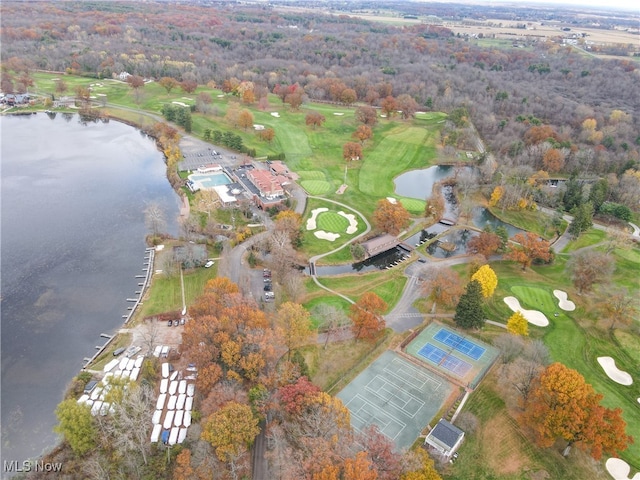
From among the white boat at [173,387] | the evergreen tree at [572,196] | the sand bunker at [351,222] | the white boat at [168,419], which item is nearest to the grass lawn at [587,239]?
the evergreen tree at [572,196]

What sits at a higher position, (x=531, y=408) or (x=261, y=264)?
(x=531, y=408)

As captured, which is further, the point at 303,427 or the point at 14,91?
the point at 14,91

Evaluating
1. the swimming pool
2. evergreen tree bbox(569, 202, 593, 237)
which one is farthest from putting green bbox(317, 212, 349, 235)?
evergreen tree bbox(569, 202, 593, 237)

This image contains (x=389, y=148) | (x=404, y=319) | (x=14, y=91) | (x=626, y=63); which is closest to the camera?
(x=404, y=319)

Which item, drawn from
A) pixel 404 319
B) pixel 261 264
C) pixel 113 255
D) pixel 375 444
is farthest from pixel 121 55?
pixel 375 444

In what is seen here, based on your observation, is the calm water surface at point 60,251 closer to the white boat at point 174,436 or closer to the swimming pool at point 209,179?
the swimming pool at point 209,179

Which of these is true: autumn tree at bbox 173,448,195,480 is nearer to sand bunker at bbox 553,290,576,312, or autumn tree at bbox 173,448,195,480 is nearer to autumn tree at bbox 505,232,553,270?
sand bunker at bbox 553,290,576,312

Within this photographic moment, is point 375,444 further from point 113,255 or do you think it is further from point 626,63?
point 626,63

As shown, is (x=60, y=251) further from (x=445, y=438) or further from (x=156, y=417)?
(x=445, y=438)
